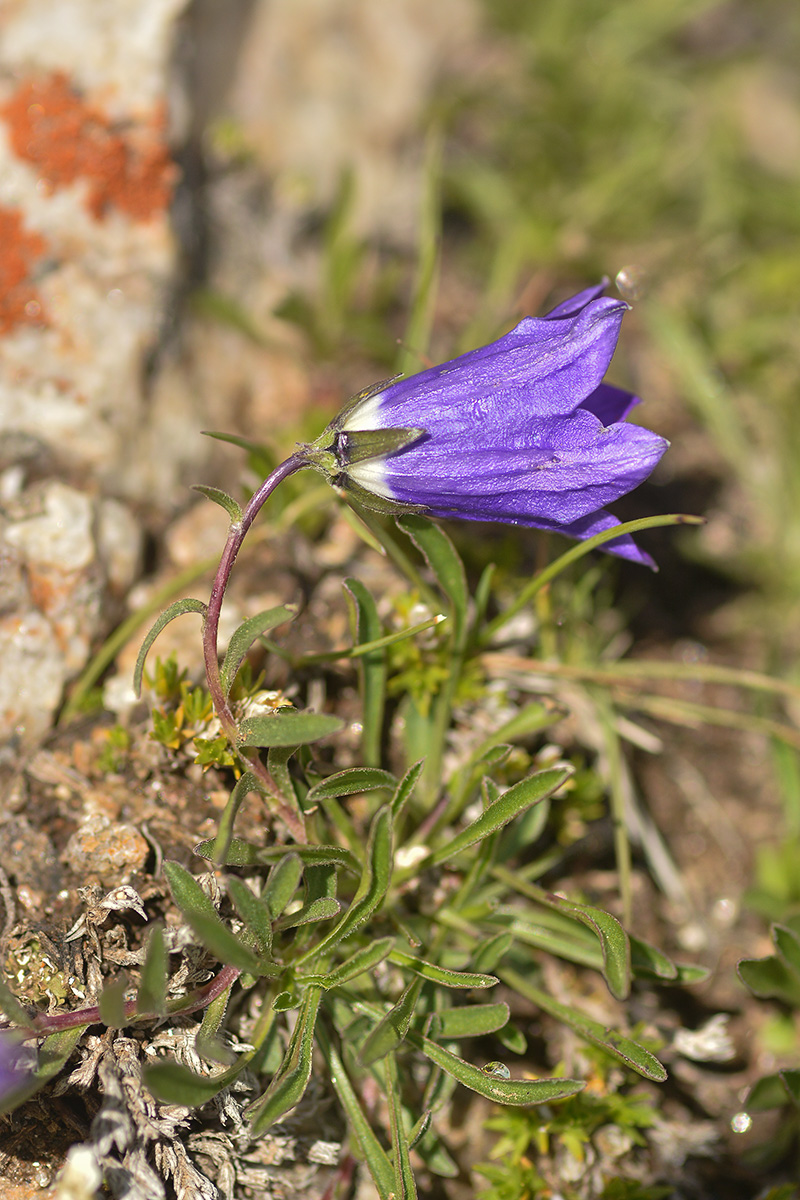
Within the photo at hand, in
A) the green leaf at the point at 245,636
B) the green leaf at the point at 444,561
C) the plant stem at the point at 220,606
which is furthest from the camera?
the green leaf at the point at 444,561

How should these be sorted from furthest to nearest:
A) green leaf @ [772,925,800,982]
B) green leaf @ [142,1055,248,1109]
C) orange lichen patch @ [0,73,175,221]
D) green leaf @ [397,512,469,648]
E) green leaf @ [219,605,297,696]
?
orange lichen patch @ [0,73,175,221], green leaf @ [772,925,800,982], green leaf @ [397,512,469,648], green leaf @ [219,605,297,696], green leaf @ [142,1055,248,1109]

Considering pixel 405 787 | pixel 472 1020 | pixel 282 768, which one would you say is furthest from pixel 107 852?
pixel 472 1020

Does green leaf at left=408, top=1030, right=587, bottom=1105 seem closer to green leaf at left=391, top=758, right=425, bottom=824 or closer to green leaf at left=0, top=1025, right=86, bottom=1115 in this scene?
green leaf at left=391, top=758, right=425, bottom=824

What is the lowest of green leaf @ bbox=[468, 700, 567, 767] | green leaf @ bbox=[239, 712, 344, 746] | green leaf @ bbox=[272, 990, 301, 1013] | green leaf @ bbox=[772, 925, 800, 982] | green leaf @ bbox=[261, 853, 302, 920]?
green leaf @ bbox=[772, 925, 800, 982]

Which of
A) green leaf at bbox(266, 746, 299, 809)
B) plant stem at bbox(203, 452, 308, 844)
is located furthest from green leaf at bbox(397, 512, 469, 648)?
green leaf at bbox(266, 746, 299, 809)

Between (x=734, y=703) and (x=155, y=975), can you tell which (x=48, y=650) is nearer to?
(x=155, y=975)

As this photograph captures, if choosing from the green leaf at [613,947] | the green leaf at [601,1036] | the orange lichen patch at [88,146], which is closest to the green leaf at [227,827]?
the green leaf at [613,947]

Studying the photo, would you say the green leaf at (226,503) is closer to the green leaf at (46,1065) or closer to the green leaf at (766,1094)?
the green leaf at (46,1065)
